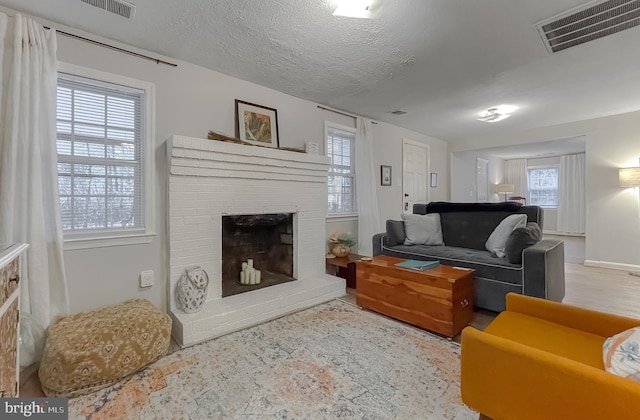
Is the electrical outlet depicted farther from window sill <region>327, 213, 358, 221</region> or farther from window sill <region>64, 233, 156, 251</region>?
window sill <region>327, 213, 358, 221</region>

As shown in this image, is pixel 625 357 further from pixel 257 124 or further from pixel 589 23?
pixel 257 124

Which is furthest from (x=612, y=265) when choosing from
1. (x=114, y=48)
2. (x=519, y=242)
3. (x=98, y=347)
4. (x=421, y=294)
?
(x=114, y=48)

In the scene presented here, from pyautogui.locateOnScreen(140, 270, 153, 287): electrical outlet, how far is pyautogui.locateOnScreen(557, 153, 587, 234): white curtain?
9.48m

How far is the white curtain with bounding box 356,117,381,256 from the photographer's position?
4.19 metres

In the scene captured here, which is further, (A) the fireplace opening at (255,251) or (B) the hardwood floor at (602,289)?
(A) the fireplace opening at (255,251)

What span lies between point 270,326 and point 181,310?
2.47 feet

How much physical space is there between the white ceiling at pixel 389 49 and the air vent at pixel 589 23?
94 mm

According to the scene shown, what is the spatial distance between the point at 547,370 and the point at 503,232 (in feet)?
7.22

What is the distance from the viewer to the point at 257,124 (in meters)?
3.08

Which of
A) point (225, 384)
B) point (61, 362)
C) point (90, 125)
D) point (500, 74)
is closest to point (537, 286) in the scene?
point (500, 74)

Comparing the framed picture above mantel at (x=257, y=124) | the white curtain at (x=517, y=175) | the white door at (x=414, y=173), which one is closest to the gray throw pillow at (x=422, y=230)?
the white door at (x=414, y=173)

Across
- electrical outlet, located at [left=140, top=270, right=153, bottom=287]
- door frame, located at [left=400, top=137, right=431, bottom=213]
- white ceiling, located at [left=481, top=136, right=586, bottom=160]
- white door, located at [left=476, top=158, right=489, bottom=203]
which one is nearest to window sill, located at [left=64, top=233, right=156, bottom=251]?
electrical outlet, located at [left=140, top=270, right=153, bottom=287]

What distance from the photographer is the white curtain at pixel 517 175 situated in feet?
27.4

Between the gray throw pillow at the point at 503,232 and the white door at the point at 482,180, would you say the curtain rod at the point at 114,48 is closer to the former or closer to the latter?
the gray throw pillow at the point at 503,232
